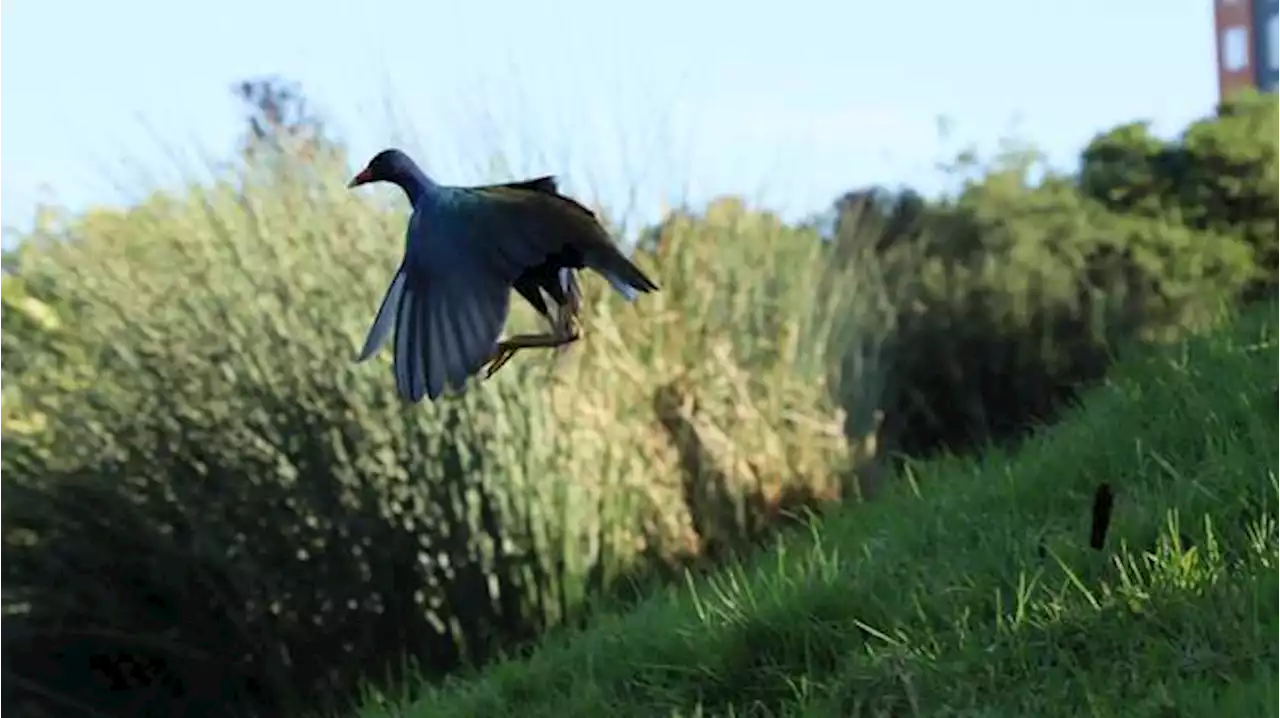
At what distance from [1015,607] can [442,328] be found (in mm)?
2092

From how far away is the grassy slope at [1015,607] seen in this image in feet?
11.7

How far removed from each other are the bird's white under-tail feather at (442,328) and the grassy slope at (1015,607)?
1.61 metres

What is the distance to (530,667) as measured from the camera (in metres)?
4.90

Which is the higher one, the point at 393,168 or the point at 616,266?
the point at 393,168

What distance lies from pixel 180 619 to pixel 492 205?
183 inches

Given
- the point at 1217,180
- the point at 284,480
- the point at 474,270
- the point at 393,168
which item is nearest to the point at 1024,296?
the point at 1217,180

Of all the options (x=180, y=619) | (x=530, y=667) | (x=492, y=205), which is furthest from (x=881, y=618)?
(x=180, y=619)

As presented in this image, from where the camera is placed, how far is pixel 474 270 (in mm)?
2217

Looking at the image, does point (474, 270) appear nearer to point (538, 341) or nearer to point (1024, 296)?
point (538, 341)

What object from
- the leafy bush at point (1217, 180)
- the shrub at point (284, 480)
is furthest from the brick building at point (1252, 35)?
the shrub at point (284, 480)

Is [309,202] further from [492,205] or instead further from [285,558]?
[492,205]

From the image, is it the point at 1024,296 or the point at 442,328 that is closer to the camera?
the point at 442,328

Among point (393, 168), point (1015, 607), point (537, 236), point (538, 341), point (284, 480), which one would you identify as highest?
point (393, 168)

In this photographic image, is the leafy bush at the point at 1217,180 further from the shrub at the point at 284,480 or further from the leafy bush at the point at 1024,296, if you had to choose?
the shrub at the point at 284,480
